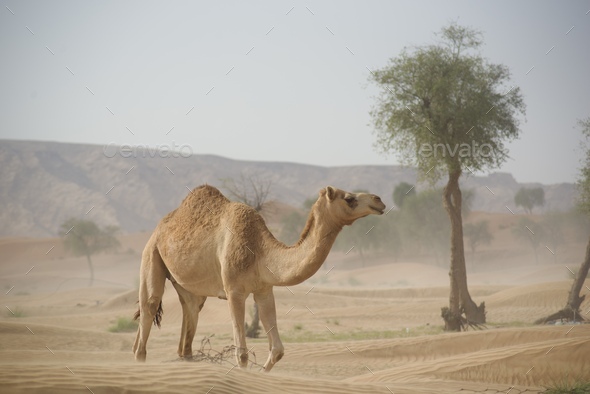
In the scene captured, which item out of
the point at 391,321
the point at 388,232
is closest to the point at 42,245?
the point at 388,232

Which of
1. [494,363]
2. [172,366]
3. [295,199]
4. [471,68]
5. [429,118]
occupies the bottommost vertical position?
[494,363]

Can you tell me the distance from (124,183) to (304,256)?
447ft

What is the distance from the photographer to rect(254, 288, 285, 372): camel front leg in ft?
31.8

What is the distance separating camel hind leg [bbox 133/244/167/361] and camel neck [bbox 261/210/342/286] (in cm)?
201

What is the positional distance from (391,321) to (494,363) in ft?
46.0

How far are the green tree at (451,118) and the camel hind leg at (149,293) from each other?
13.2 meters

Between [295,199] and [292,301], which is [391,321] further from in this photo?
[295,199]

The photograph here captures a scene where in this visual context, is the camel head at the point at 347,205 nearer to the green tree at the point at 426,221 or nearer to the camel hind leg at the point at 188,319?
the camel hind leg at the point at 188,319

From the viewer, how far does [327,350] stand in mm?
16406

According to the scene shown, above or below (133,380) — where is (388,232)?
above

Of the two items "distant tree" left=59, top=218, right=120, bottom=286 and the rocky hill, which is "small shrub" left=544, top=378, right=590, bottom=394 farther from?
the rocky hill

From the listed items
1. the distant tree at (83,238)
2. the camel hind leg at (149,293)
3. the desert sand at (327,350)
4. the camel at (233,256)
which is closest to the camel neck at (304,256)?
the camel at (233,256)

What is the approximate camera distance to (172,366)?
8289 mm

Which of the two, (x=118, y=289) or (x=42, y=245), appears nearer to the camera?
(x=118, y=289)
